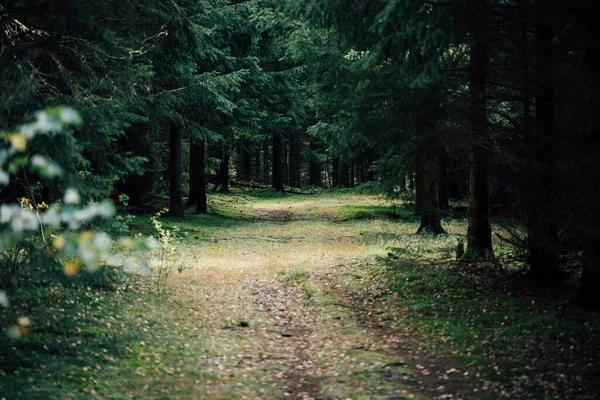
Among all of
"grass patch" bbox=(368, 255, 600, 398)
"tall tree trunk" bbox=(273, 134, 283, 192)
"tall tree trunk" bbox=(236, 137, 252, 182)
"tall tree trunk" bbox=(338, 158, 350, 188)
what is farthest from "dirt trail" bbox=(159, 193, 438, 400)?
"tall tree trunk" bbox=(236, 137, 252, 182)

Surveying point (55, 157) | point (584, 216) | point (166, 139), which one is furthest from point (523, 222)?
point (166, 139)

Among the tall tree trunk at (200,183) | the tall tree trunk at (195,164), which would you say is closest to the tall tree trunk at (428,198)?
the tall tree trunk at (200,183)

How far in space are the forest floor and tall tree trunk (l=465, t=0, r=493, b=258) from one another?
803 mm

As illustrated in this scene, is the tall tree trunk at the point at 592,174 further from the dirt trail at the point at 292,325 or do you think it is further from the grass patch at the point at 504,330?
the dirt trail at the point at 292,325

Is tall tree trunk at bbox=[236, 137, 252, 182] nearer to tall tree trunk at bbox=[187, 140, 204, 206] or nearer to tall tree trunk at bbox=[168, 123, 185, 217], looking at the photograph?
tall tree trunk at bbox=[187, 140, 204, 206]

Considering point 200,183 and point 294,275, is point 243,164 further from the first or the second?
point 294,275

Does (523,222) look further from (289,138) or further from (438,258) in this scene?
(289,138)

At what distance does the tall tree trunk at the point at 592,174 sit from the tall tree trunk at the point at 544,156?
54 centimetres

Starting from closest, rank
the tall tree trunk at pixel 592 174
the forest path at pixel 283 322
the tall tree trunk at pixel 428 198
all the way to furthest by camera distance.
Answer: the forest path at pixel 283 322 < the tall tree trunk at pixel 592 174 < the tall tree trunk at pixel 428 198

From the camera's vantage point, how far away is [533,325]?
24.8 feet

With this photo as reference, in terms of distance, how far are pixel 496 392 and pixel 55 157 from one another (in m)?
5.53

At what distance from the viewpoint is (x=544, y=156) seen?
866 centimetres

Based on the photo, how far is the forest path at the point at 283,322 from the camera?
605cm

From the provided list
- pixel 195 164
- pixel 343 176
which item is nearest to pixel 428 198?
pixel 195 164
